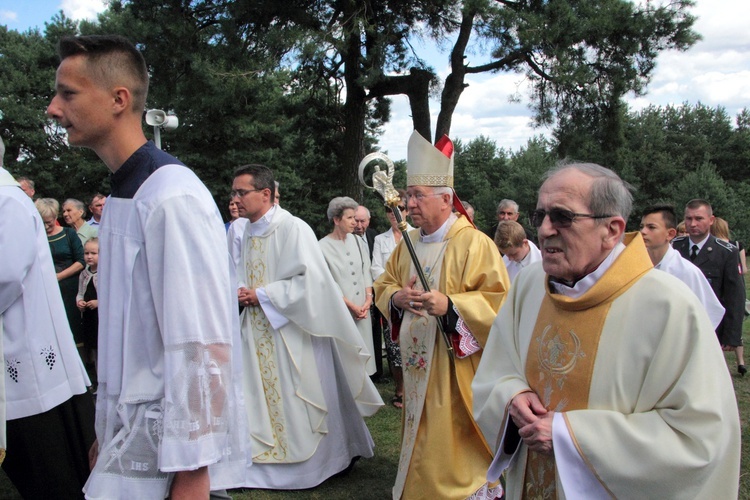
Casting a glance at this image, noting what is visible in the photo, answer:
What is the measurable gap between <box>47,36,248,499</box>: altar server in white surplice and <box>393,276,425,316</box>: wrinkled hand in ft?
7.19

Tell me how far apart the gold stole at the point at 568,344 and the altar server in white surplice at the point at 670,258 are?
2806 mm

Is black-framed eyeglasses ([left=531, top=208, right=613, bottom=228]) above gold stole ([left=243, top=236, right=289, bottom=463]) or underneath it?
above

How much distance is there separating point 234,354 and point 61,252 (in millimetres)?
6246

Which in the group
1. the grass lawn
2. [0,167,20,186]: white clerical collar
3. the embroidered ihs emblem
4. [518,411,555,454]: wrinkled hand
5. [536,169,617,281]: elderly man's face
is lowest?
the grass lawn

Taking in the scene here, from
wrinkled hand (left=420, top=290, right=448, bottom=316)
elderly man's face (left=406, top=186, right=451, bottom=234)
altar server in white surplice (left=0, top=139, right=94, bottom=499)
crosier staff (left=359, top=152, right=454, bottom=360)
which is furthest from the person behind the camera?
elderly man's face (left=406, top=186, right=451, bottom=234)

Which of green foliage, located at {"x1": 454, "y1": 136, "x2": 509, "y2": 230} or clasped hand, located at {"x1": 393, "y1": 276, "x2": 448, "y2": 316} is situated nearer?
Answer: clasped hand, located at {"x1": 393, "y1": 276, "x2": 448, "y2": 316}

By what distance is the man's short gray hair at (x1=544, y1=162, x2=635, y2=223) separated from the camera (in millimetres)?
2385

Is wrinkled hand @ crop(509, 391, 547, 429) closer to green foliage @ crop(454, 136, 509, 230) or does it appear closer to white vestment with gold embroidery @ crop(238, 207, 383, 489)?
white vestment with gold embroidery @ crop(238, 207, 383, 489)

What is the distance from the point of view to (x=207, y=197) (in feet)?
6.19

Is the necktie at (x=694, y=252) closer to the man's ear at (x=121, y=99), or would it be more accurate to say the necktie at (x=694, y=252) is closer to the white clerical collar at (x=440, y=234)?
the white clerical collar at (x=440, y=234)

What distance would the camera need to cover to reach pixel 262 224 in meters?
5.12

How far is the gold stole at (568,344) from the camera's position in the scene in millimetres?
2385

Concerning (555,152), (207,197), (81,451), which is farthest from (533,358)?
(555,152)

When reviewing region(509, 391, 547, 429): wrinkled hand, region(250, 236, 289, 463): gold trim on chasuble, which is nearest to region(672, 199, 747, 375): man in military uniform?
region(250, 236, 289, 463): gold trim on chasuble
